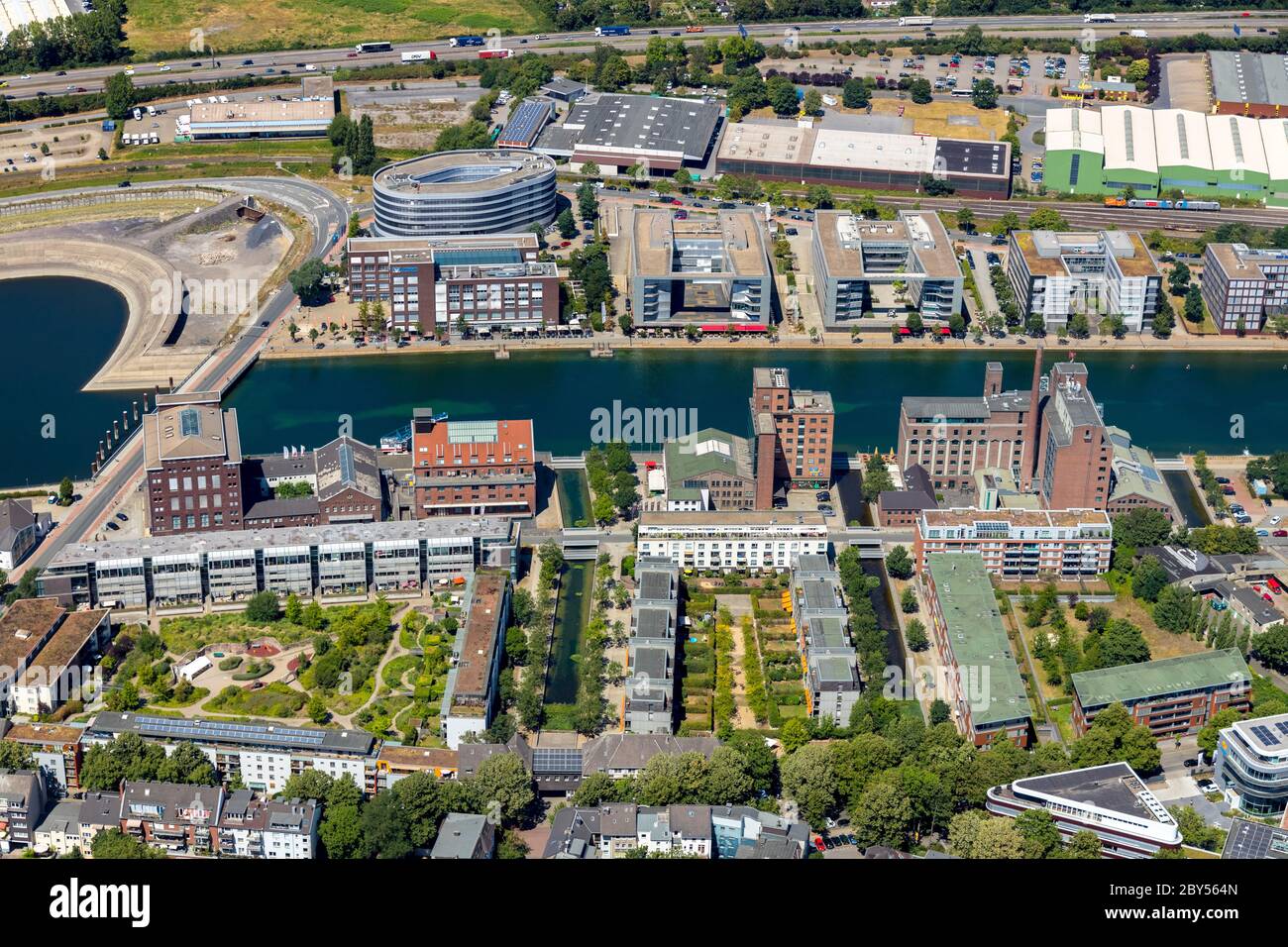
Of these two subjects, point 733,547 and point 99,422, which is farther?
point 99,422

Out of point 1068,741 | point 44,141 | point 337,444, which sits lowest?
point 1068,741

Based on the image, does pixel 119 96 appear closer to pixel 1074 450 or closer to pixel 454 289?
pixel 454 289

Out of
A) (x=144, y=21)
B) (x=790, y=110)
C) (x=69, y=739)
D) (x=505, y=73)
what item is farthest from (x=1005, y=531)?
(x=144, y=21)

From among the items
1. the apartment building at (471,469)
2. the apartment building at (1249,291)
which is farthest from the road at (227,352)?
the apartment building at (1249,291)

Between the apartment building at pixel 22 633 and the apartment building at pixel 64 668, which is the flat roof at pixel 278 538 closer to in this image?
the apartment building at pixel 22 633

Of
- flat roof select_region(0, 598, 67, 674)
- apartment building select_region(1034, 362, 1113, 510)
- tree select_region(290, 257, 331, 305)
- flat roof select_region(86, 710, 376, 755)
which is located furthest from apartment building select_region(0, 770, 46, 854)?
tree select_region(290, 257, 331, 305)

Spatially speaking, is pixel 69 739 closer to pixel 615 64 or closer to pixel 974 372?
pixel 974 372

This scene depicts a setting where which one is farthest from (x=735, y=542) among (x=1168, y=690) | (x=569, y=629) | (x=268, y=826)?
(x=268, y=826)
